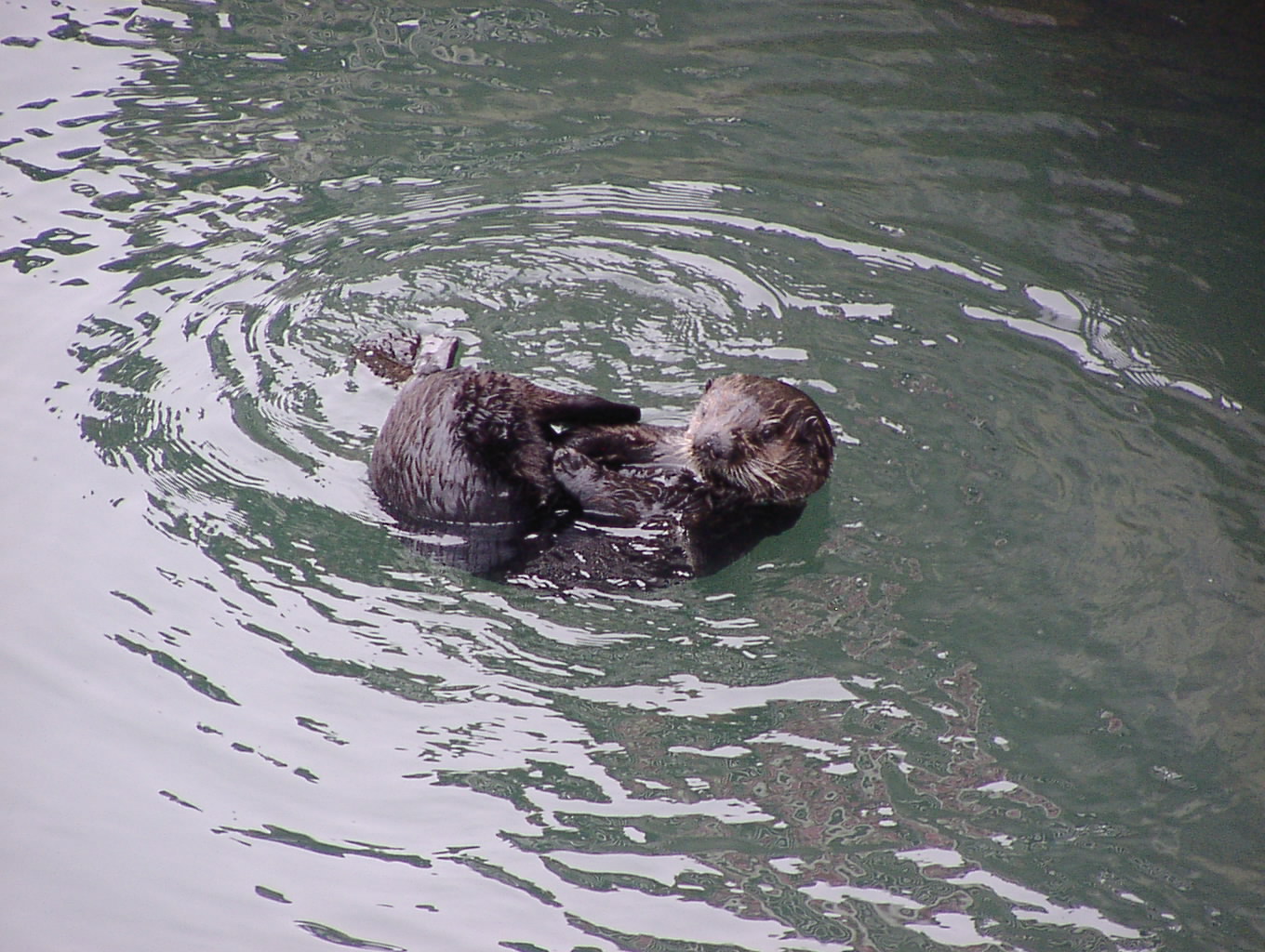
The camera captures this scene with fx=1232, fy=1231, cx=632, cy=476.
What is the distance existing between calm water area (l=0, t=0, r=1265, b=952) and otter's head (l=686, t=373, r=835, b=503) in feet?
0.55

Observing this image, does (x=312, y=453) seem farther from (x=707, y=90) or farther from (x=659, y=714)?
(x=707, y=90)

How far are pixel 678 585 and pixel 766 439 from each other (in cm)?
67

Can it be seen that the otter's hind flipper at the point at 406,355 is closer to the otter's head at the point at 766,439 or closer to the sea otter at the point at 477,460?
the sea otter at the point at 477,460

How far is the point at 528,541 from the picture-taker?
3.93 m

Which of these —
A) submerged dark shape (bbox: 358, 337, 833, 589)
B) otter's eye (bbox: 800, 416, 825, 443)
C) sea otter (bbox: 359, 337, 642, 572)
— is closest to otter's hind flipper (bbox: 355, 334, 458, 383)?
submerged dark shape (bbox: 358, 337, 833, 589)

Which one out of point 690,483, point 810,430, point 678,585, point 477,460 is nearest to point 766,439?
point 810,430

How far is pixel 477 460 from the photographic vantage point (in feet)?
12.5

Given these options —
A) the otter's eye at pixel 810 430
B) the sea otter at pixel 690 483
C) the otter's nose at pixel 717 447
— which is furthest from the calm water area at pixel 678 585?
the otter's nose at pixel 717 447

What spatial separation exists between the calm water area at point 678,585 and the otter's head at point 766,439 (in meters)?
0.17

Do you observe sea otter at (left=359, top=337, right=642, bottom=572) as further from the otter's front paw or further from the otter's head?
the otter's head

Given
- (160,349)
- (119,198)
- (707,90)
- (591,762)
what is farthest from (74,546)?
(707,90)

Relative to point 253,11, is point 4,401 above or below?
below

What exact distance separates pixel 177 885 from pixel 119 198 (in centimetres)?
402

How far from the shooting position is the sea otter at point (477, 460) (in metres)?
3.83
